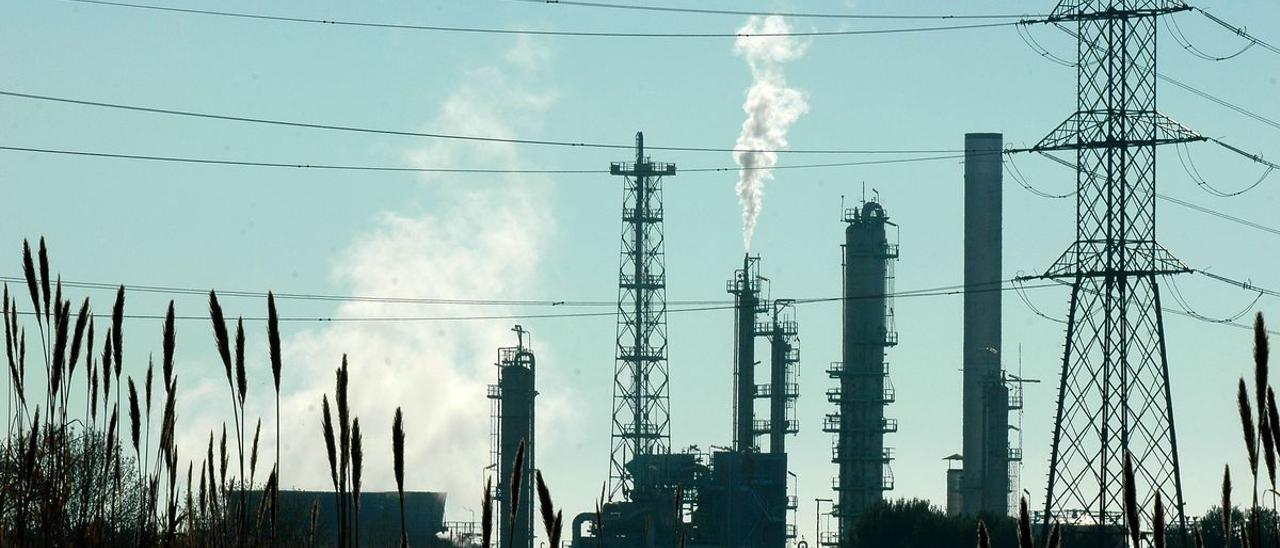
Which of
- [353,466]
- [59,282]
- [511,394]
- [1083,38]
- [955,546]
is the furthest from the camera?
[511,394]

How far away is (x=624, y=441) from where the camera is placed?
213 ft

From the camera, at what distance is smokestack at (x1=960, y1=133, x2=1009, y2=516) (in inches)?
2462

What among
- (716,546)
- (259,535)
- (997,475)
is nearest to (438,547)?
(716,546)

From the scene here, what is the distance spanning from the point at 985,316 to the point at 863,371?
4758 mm

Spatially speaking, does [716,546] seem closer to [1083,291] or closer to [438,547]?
[438,547]

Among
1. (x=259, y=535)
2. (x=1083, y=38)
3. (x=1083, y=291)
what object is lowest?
(x=259, y=535)

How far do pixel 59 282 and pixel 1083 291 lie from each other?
92.4 ft

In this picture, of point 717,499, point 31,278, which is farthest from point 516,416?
point 31,278

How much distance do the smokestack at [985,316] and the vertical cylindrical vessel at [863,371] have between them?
3.05 metres

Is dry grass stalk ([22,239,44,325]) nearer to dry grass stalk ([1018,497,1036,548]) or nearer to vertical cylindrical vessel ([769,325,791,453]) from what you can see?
dry grass stalk ([1018,497,1036,548])

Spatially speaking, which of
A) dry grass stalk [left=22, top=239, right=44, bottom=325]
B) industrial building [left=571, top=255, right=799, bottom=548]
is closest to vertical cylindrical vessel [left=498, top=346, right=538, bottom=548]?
industrial building [left=571, top=255, right=799, bottom=548]

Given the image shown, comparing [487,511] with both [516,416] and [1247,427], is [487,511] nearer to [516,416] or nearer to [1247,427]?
[1247,427]

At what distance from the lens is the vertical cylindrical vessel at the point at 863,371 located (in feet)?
212

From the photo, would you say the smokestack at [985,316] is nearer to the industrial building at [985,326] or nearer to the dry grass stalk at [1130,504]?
the industrial building at [985,326]
